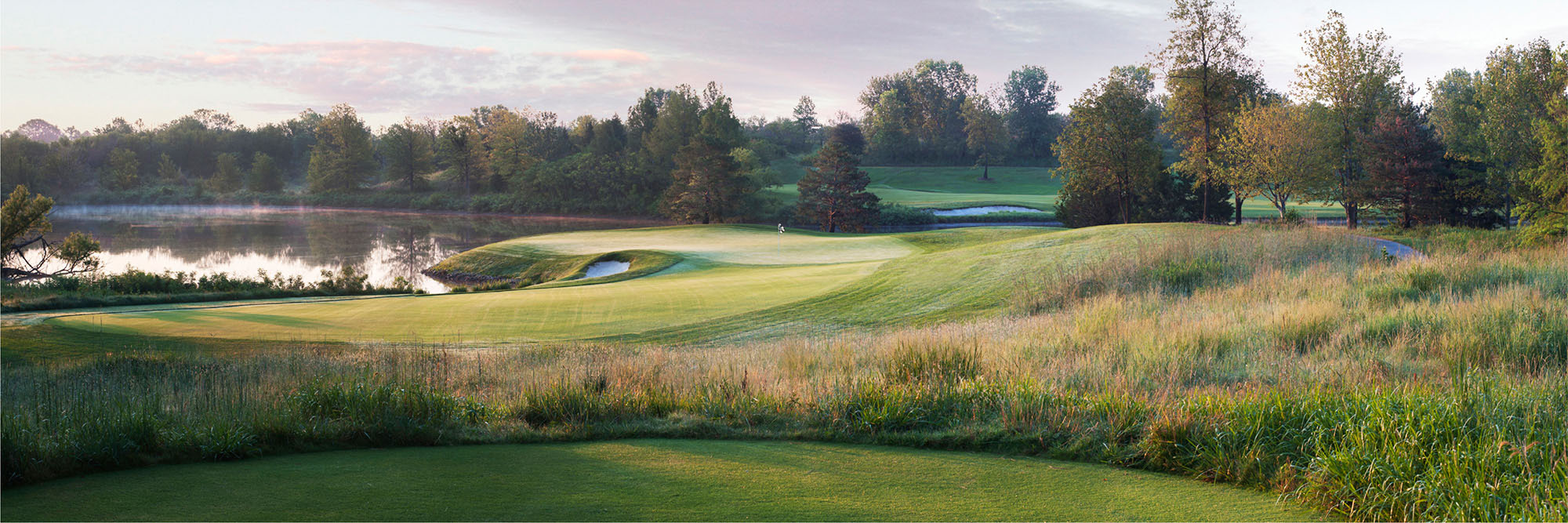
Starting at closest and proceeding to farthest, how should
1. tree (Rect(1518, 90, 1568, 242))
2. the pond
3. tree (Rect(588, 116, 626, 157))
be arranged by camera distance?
tree (Rect(1518, 90, 1568, 242)) < the pond < tree (Rect(588, 116, 626, 157))

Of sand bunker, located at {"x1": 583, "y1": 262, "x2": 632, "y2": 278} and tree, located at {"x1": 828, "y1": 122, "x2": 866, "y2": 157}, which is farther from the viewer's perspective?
tree, located at {"x1": 828, "y1": 122, "x2": 866, "y2": 157}

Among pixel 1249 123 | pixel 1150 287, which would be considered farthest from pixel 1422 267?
pixel 1249 123

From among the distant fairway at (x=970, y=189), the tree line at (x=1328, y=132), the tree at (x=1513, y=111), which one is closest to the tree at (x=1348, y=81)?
the tree line at (x=1328, y=132)

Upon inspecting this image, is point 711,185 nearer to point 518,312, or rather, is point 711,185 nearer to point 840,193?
point 840,193

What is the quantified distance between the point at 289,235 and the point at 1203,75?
183 feet

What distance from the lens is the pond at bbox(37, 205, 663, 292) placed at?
40.3m

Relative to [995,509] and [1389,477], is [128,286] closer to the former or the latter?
[995,509]

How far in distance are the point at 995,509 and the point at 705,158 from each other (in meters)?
58.3

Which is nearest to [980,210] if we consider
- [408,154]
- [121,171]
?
[408,154]

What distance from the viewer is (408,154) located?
291 feet

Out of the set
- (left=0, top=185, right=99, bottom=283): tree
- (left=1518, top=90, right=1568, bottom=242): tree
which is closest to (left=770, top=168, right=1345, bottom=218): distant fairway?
(left=1518, top=90, right=1568, bottom=242): tree

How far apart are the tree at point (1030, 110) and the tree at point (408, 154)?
67.7 meters

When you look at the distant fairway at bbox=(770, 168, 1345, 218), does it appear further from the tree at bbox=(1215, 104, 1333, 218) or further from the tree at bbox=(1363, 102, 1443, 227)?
the tree at bbox=(1215, 104, 1333, 218)

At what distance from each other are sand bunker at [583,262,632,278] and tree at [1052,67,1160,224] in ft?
76.3
